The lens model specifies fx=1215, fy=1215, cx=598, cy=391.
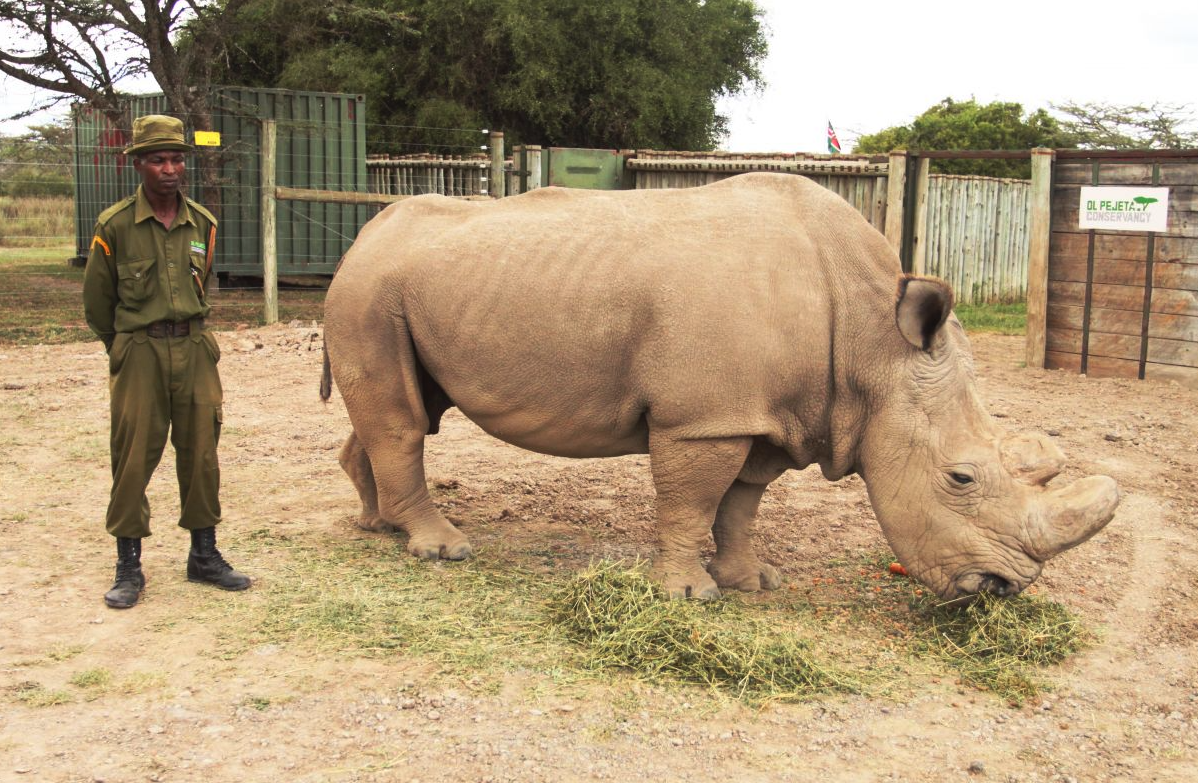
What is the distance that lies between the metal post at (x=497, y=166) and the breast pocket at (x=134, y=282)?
1016 centimetres

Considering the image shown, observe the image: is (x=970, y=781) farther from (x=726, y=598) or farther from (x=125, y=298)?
(x=125, y=298)

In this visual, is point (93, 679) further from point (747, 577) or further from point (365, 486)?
point (747, 577)

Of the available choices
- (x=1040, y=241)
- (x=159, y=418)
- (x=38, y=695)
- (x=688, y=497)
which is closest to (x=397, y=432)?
(x=159, y=418)

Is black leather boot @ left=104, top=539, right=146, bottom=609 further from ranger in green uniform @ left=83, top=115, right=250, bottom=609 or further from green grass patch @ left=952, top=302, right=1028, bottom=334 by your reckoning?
green grass patch @ left=952, top=302, right=1028, bottom=334

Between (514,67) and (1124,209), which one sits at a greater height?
(514,67)

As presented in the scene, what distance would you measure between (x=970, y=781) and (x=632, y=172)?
13.6 m

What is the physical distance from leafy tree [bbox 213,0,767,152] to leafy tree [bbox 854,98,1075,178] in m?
Result: 6.27

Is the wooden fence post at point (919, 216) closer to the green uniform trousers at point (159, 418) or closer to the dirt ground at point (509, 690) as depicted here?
the dirt ground at point (509, 690)

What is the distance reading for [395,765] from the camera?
13.6 feet

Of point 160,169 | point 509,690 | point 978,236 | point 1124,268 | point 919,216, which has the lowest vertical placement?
point 509,690

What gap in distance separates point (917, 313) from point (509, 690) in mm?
2427

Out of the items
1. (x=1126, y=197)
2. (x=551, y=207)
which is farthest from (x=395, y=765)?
(x=1126, y=197)

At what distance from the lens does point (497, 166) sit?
15.8m

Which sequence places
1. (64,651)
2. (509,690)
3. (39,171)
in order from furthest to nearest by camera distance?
(39,171) < (64,651) < (509,690)
